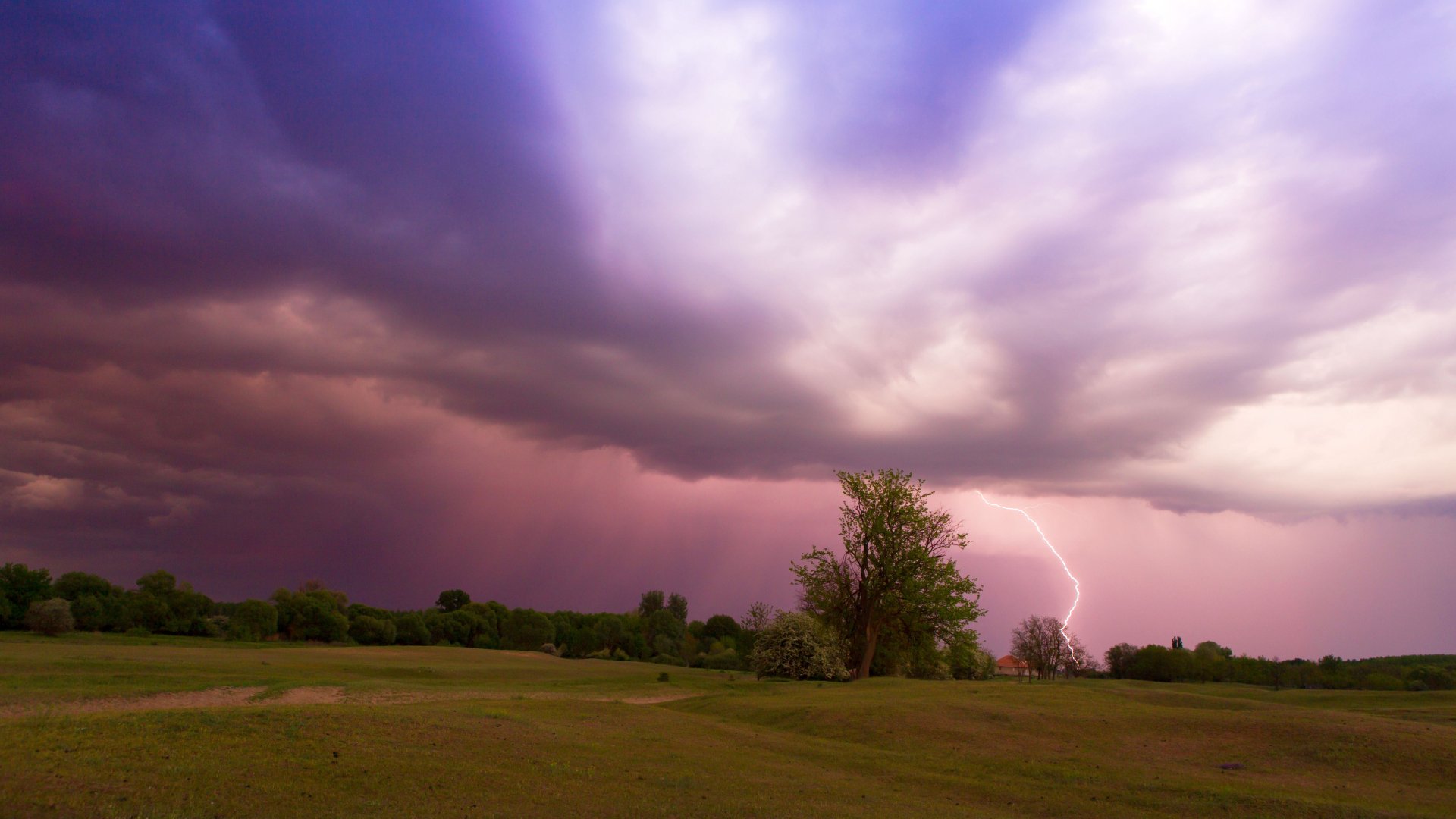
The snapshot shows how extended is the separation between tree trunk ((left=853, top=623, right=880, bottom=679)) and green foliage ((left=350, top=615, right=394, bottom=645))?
78747 mm

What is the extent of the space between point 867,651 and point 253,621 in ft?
244

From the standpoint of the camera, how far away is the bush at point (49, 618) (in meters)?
69.8

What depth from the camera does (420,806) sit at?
12945 mm

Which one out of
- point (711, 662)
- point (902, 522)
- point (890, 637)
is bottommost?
point (711, 662)

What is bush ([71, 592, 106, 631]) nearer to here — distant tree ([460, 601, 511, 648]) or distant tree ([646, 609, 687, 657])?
distant tree ([460, 601, 511, 648])

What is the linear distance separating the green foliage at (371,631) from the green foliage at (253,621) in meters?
14.0

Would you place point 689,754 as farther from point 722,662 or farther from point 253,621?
point 253,621

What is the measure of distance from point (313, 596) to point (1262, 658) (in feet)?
390

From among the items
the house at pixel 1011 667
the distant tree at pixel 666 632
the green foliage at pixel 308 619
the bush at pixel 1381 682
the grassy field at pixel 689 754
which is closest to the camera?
the grassy field at pixel 689 754

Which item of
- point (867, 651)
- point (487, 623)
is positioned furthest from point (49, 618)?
point (867, 651)

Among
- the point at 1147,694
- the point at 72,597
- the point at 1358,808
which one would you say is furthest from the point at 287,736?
the point at 72,597

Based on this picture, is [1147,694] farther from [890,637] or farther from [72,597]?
[72,597]

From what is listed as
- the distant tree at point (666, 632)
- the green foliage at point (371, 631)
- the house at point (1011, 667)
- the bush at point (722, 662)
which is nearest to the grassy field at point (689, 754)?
the bush at point (722, 662)

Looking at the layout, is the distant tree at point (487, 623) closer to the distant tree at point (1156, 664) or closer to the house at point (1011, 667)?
the house at point (1011, 667)
